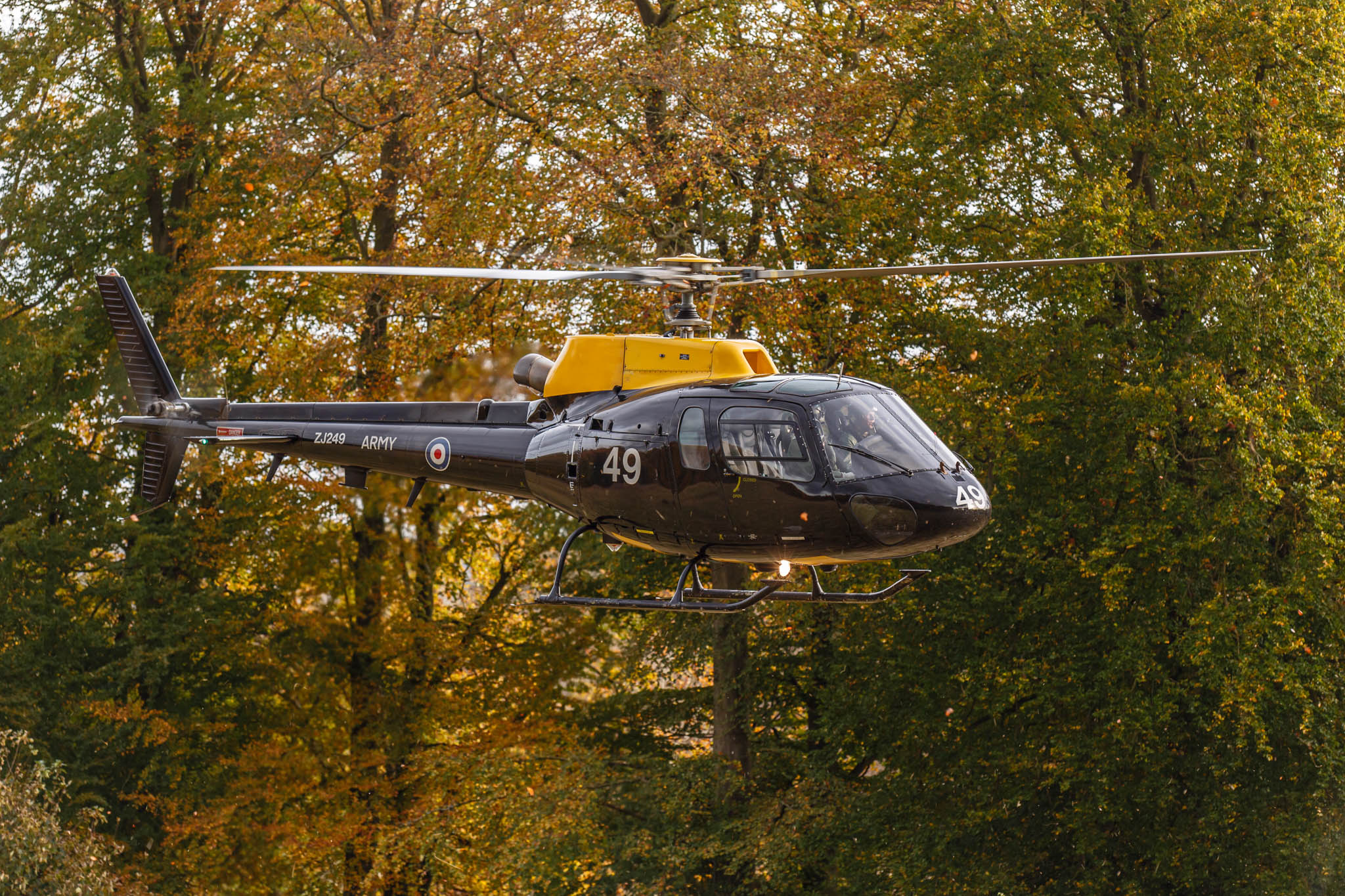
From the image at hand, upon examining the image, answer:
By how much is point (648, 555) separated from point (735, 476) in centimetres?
1148

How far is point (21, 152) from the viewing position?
24734mm

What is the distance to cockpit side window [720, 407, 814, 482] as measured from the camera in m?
9.51

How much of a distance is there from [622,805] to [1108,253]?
10613mm

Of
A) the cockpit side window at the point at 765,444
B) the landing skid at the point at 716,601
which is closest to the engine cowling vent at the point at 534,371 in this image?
the landing skid at the point at 716,601

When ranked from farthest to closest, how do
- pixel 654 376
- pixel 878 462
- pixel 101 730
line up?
pixel 101 730, pixel 654 376, pixel 878 462

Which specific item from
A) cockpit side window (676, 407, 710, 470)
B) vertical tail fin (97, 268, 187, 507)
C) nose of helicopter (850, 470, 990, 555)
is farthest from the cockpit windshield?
vertical tail fin (97, 268, 187, 507)

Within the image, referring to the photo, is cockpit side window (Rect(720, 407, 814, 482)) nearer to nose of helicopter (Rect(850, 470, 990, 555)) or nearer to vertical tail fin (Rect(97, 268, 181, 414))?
nose of helicopter (Rect(850, 470, 990, 555))

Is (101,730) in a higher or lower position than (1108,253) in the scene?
lower

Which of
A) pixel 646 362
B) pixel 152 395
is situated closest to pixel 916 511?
pixel 646 362

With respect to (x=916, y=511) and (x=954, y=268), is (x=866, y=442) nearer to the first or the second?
(x=916, y=511)

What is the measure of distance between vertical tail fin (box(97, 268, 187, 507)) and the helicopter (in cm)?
294

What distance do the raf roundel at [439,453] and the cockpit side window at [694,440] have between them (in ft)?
9.35

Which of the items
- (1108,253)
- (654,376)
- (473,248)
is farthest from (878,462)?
(473,248)

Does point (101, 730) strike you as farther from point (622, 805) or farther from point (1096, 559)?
point (1096, 559)
